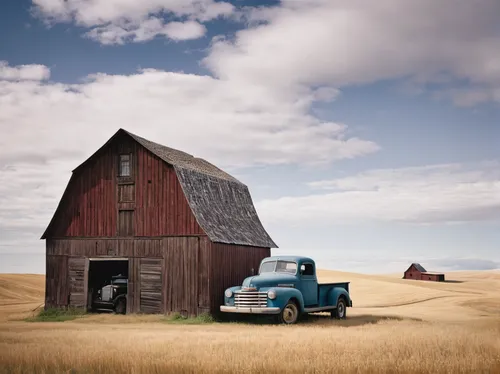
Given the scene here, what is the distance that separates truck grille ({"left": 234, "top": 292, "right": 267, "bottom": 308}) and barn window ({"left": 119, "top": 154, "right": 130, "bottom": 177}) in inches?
378

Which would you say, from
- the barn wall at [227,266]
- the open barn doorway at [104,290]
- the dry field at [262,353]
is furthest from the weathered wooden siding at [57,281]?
the dry field at [262,353]

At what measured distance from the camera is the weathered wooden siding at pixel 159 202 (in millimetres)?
29469

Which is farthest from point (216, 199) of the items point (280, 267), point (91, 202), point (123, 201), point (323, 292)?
point (323, 292)

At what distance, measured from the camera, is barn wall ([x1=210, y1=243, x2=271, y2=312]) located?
28438 mm

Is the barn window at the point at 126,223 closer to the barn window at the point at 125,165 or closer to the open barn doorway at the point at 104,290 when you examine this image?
the open barn doorway at the point at 104,290

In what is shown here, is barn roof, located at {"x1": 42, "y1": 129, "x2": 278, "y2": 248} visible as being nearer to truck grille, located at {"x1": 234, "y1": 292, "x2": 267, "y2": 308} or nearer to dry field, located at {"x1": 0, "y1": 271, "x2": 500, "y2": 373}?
truck grille, located at {"x1": 234, "y1": 292, "x2": 267, "y2": 308}

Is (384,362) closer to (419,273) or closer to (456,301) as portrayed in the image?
(456,301)

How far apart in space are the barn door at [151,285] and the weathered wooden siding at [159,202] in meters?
1.42

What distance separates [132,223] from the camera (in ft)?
101

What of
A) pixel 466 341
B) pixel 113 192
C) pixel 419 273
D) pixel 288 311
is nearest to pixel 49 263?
pixel 113 192

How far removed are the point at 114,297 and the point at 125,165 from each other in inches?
255

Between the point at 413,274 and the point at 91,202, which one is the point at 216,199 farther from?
the point at 413,274

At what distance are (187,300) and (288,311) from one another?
18.5ft

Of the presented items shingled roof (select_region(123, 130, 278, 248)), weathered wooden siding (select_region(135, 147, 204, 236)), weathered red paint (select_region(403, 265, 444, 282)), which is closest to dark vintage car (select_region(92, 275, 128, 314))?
weathered wooden siding (select_region(135, 147, 204, 236))
